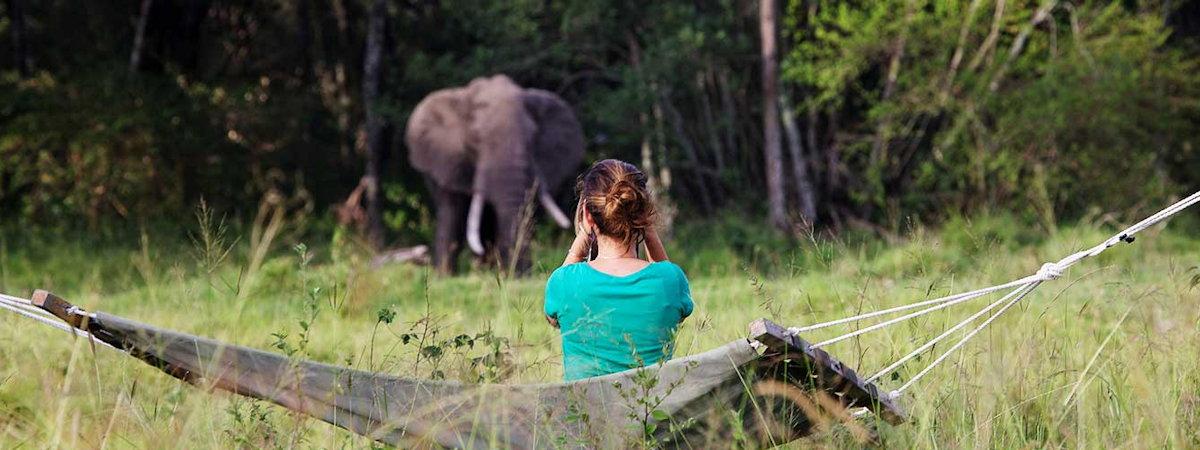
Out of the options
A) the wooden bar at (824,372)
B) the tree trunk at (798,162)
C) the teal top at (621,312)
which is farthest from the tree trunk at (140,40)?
the wooden bar at (824,372)

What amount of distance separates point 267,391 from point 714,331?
1750mm

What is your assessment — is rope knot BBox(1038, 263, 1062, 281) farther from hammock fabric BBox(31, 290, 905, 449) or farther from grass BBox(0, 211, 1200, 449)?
hammock fabric BBox(31, 290, 905, 449)

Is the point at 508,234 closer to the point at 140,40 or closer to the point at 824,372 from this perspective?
the point at 140,40

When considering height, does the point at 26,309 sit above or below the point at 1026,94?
above

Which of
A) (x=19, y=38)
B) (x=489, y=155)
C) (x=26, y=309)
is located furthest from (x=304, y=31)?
(x=26, y=309)

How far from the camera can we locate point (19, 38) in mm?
17297

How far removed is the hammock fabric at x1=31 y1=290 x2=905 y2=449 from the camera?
3568 millimetres

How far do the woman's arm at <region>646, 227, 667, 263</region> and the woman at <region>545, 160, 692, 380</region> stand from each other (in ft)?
0.35

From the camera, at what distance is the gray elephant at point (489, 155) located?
12.4 m

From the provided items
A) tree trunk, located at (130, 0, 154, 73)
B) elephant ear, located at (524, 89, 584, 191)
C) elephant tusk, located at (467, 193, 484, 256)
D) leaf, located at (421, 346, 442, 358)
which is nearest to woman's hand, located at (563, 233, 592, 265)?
leaf, located at (421, 346, 442, 358)

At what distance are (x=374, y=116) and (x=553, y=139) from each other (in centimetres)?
416

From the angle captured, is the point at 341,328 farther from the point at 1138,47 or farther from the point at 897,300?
the point at 1138,47

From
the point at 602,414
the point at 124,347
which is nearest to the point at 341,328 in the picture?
the point at 124,347

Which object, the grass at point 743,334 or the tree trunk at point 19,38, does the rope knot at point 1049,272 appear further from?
the tree trunk at point 19,38
